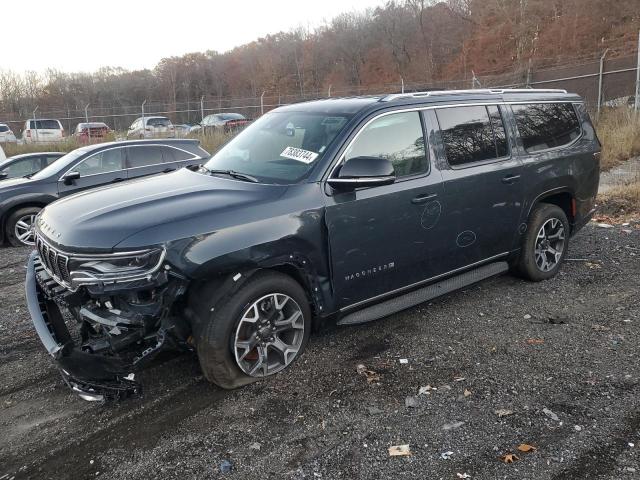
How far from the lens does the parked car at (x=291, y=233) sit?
3.09 m

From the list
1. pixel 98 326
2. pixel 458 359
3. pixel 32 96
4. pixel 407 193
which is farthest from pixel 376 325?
pixel 32 96

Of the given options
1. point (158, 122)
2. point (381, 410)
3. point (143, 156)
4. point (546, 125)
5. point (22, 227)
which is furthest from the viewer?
point (158, 122)

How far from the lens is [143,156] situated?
9070 mm

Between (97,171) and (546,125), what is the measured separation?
23.0 feet

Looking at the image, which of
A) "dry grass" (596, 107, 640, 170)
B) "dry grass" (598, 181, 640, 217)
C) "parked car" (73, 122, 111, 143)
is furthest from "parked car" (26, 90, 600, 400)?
"parked car" (73, 122, 111, 143)

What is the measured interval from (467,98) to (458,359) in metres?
2.30

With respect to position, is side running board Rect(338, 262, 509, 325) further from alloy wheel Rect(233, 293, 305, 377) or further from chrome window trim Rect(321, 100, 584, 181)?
chrome window trim Rect(321, 100, 584, 181)

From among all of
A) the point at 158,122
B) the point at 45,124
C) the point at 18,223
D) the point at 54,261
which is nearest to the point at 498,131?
the point at 54,261

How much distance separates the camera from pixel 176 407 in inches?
133

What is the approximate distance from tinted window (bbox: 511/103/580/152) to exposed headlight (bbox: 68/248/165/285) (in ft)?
12.0

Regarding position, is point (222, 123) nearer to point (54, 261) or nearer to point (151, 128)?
point (151, 128)

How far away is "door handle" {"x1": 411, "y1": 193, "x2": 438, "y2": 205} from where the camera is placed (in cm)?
405

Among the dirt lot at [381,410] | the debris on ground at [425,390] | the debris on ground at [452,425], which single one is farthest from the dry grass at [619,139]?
the debris on ground at [452,425]

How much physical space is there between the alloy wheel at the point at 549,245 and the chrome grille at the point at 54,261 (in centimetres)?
430
